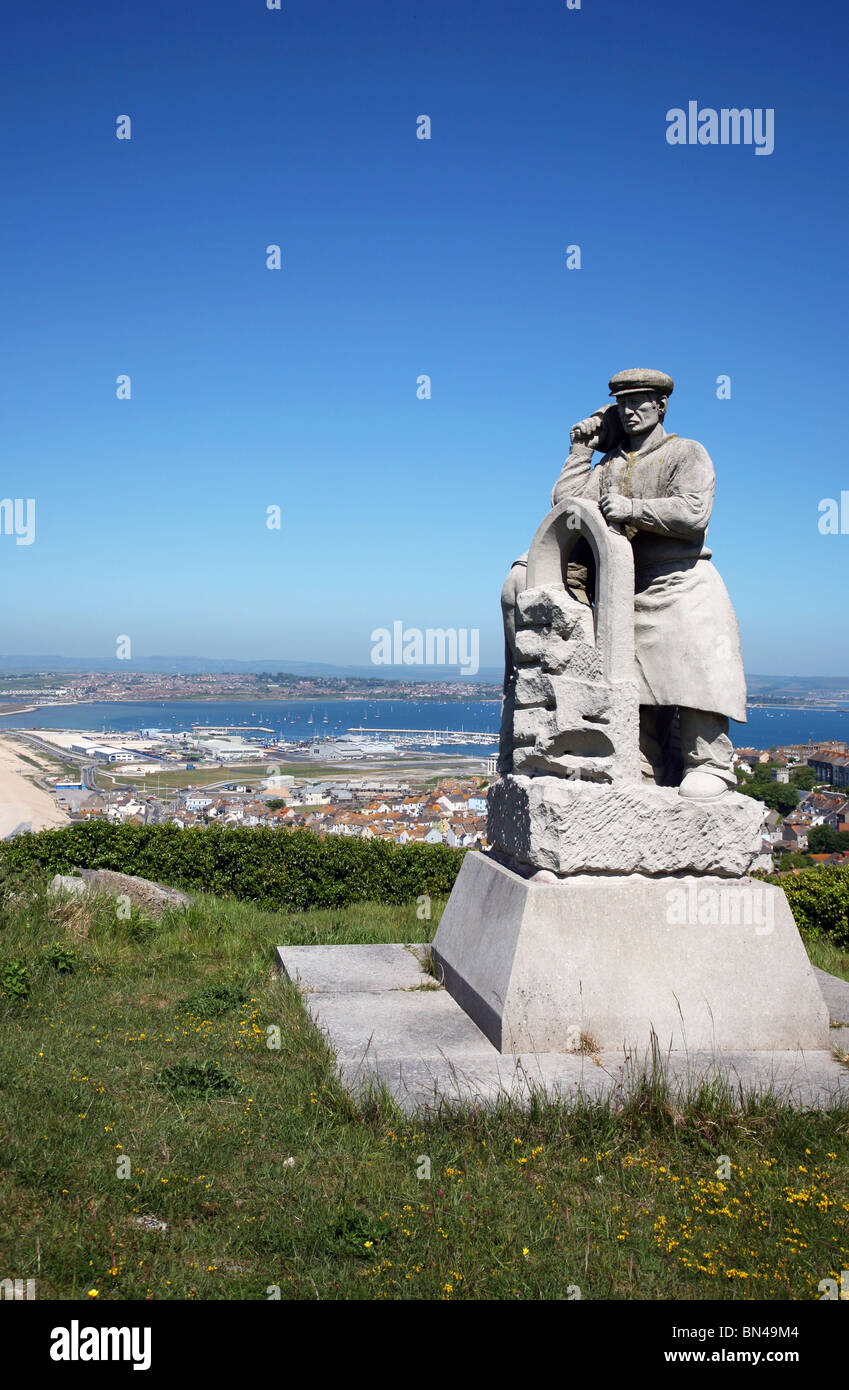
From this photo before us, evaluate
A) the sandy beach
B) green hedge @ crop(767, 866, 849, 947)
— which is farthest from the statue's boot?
the sandy beach

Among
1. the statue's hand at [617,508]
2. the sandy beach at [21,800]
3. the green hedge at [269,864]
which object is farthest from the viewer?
the sandy beach at [21,800]

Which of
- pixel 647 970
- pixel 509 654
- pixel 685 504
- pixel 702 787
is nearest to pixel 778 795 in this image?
pixel 509 654

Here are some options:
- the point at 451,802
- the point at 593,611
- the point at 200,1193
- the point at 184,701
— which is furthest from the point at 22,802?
the point at 184,701

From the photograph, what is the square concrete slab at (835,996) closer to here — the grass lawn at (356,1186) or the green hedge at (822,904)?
the grass lawn at (356,1186)

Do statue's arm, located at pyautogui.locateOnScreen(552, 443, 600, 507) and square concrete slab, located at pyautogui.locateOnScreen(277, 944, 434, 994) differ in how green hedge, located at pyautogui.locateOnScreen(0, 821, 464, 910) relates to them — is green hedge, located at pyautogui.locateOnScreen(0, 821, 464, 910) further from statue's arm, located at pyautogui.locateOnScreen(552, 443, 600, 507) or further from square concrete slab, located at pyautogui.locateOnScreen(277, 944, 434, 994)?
statue's arm, located at pyautogui.locateOnScreen(552, 443, 600, 507)

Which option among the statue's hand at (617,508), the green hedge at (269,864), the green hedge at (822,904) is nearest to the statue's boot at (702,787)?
the statue's hand at (617,508)

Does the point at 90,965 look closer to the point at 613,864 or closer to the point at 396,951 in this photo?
the point at 396,951
